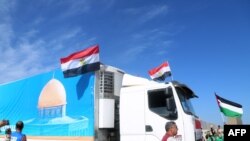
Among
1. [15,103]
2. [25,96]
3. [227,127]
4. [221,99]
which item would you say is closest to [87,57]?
[25,96]

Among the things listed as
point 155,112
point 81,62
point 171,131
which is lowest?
point 171,131

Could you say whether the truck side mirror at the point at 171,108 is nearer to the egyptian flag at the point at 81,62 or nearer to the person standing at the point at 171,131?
the person standing at the point at 171,131

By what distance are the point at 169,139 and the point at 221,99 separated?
34.3 ft

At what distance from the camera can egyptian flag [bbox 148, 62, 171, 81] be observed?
17094 millimetres

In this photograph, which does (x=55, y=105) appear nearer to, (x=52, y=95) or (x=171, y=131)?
(x=52, y=95)

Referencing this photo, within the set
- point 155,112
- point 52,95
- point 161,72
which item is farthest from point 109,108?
point 161,72

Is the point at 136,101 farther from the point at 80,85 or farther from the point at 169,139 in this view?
the point at 169,139

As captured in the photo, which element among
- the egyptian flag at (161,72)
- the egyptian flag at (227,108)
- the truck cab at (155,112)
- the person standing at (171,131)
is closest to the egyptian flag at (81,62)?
the truck cab at (155,112)

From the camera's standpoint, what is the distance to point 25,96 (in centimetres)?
1260

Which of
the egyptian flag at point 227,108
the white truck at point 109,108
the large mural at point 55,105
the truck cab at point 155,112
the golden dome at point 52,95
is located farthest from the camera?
the egyptian flag at point 227,108

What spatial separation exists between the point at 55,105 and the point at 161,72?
762 cm

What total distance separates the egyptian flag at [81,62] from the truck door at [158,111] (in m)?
1.86

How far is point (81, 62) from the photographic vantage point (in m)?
10.9

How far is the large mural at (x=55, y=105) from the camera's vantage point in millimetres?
9949
